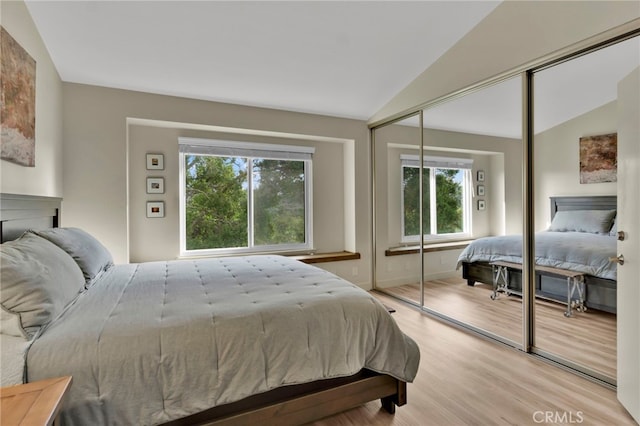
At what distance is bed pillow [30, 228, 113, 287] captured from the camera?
190 cm

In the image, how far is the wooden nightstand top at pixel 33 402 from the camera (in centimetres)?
87

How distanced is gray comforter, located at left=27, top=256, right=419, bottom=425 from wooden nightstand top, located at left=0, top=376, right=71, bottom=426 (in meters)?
0.15

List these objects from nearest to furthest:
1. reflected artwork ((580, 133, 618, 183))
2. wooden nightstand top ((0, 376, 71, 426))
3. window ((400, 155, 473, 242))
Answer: wooden nightstand top ((0, 376, 71, 426)), reflected artwork ((580, 133, 618, 183)), window ((400, 155, 473, 242))

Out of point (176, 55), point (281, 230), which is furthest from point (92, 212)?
point (281, 230)

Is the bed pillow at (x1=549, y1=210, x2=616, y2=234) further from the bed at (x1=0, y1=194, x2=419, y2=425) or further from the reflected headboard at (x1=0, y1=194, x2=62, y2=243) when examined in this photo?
the reflected headboard at (x1=0, y1=194, x2=62, y2=243)

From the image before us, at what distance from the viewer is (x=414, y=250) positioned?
3945 mm

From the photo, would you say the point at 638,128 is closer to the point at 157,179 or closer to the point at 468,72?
the point at 468,72

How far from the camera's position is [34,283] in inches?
50.8

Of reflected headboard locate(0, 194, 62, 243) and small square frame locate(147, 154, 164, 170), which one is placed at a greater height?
small square frame locate(147, 154, 164, 170)

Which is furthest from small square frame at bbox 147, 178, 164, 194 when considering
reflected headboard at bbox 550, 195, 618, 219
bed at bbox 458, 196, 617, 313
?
reflected headboard at bbox 550, 195, 618, 219

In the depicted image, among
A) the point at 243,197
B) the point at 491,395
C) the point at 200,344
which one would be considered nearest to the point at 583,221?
the point at 491,395

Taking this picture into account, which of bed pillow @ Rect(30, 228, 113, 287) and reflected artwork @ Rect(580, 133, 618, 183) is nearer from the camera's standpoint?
bed pillow @ Rect(30, 228, 113, 287)

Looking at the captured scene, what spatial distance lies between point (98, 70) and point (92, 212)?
127cm

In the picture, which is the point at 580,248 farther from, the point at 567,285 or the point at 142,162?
the point at 142,162
